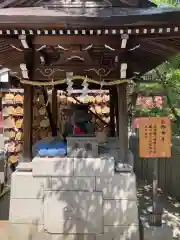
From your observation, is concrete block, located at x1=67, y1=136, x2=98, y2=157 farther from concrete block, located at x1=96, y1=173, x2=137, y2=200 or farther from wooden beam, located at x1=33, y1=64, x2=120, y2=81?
wooden beam, located at x1=33, y1=64, x2=120, y2=81

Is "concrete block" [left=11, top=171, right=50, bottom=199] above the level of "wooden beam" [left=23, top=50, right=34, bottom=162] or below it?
below

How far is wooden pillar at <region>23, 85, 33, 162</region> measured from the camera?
247 inches

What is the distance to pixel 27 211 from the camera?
5879 millimetres

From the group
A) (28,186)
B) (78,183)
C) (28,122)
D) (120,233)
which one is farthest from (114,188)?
(28,122)

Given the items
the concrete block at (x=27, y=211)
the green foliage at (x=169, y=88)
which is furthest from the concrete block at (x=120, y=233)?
the green foliage at (x=169, y=88)

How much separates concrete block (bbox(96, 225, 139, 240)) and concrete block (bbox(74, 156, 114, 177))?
3.09 feet

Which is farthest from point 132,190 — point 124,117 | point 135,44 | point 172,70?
point 172,70

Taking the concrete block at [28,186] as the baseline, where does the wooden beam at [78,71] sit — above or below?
above

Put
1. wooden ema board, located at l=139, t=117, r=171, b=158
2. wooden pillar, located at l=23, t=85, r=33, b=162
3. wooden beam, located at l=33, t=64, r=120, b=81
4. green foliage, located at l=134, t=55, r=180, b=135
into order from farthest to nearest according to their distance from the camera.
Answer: green foliage, located at l=134, t=55, r=180, b=135, wooden pillar, located at l=23, t=85, r=33, b=162, wooden beam, located at l=33, t=64, r=120, b=81, wooden ema board, located at l=139, t=117, r=171, b=158

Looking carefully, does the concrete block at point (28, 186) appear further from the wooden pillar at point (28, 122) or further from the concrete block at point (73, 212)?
the wooden pillar at point (28, 122)

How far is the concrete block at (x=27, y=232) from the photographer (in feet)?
19.2

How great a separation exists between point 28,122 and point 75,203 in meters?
1.75

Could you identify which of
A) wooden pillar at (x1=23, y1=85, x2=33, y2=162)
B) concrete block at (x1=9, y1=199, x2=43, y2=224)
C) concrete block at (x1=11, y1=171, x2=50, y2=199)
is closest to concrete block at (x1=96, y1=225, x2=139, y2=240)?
concrete block at (x1=9, y1=199, x2=43, y2=224)

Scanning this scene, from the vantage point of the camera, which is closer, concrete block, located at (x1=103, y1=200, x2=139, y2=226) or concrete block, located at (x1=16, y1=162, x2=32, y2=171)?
concrete block, located at (x1=103, y1=200, x2=139, y2=226)
